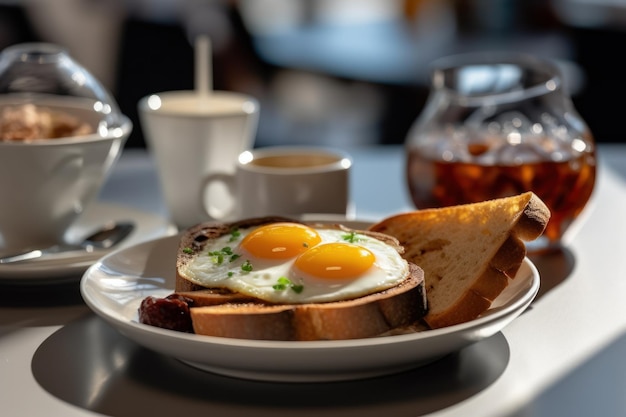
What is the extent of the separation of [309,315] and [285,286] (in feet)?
0.26

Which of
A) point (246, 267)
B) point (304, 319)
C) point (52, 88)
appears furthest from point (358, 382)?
point (52, 88)

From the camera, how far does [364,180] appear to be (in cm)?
228

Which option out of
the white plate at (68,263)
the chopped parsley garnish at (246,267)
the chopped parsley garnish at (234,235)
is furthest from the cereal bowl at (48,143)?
the chopped parsley garnish at (246,267)

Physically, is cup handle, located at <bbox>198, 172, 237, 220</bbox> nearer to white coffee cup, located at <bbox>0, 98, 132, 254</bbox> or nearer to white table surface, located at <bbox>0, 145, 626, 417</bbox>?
white coffee cup, located at <bbox>0, 98, 132, 254</bbox>

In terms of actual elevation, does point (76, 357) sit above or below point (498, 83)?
below

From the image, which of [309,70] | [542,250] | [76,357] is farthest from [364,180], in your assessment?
[309,70]

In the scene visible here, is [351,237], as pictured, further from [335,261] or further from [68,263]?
[68,263]

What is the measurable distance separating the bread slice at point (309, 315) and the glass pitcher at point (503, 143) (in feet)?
1.58

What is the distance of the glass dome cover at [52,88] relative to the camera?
5.64 feet

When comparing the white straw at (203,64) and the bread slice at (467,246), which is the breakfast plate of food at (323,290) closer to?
the bread slice at (467,246)

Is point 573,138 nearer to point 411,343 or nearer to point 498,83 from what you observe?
point 498,83

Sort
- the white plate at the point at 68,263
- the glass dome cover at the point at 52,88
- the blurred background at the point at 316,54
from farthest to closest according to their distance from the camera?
the blurred background at the point at 316,54
the glass dome cover at the point at 52,88
the white plate at the point at 68,263

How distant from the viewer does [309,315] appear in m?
1.06

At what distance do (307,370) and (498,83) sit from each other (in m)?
0.92
